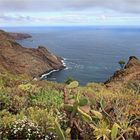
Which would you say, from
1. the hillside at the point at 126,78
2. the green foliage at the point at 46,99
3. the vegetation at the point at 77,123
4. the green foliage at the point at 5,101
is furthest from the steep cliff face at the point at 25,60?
the vegetation at the point at 77,123

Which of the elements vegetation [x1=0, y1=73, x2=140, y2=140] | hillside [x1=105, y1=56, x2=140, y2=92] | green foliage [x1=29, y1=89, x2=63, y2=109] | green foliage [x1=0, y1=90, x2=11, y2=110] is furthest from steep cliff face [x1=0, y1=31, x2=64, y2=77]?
vegetation [x1=0, y1=73, x2=140, y2=140]

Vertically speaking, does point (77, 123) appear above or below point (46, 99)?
above

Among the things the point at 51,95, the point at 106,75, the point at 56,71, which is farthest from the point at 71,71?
the point at 51,95

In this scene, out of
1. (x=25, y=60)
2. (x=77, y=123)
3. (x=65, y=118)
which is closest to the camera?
(x=77, y=123)

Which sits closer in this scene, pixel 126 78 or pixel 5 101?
pixel 5 101

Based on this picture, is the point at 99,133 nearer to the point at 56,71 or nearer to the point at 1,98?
the point at 1,98

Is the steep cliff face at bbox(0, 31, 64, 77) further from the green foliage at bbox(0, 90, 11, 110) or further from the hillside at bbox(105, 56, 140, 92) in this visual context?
the green foliage at bbox(0, 90, 11, 110)

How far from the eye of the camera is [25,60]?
116062 mm

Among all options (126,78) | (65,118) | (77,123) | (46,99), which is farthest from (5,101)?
(126,78)

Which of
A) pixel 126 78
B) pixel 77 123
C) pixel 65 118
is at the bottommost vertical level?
pixel 126 78

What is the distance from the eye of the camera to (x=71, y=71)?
117m

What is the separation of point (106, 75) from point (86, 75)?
20.0ft

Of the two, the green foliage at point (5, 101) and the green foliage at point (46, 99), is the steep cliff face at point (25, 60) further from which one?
the green foliage at point (5, 101)

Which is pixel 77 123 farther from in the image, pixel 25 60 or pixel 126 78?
pixel 25 60
